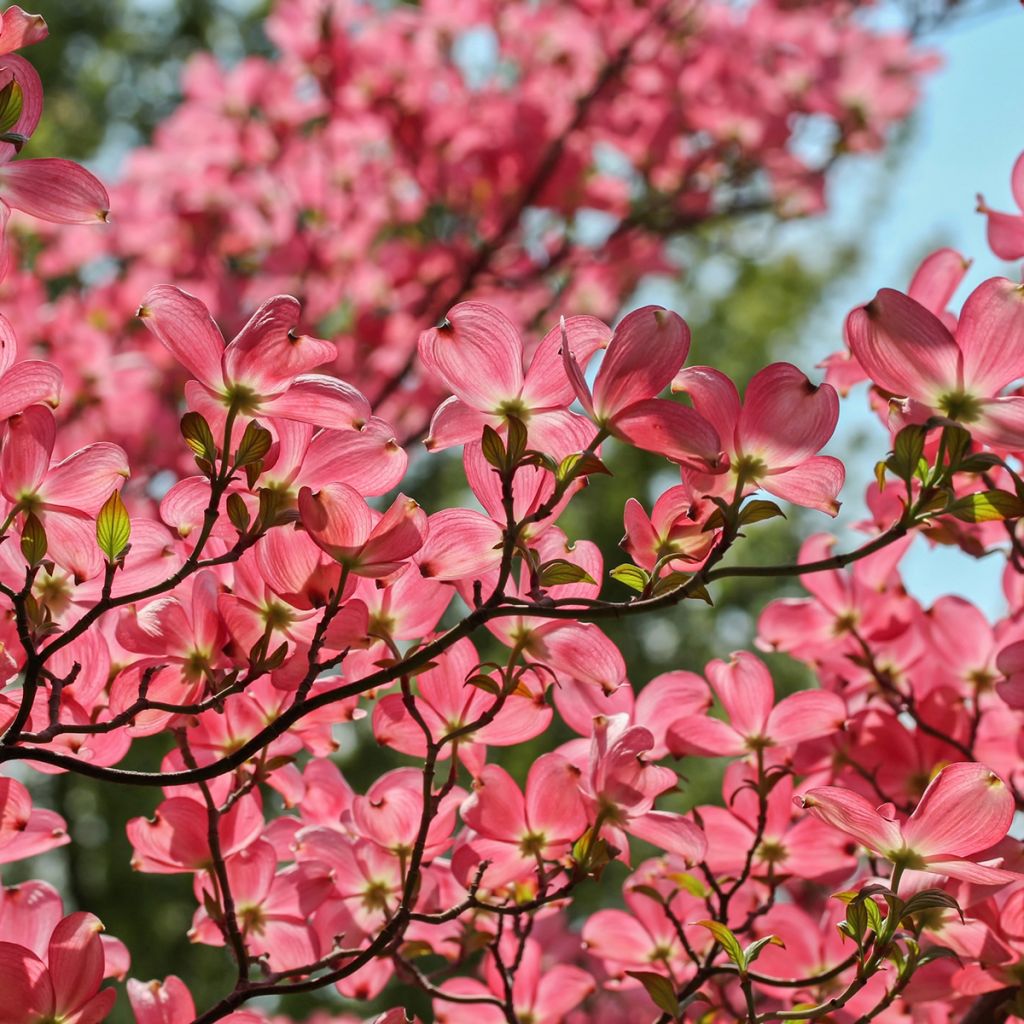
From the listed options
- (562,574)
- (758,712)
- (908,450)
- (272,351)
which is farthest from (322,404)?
(758,712)

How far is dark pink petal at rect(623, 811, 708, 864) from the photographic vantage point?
0.64 metres

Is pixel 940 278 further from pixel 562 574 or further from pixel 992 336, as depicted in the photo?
pixel 562 574

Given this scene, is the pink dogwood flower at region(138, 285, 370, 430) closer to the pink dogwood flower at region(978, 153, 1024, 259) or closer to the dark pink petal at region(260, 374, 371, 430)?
the dark pink petal at region(260, 374, 371, 430)

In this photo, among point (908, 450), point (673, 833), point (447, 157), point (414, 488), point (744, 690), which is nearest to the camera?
point (908, 450)

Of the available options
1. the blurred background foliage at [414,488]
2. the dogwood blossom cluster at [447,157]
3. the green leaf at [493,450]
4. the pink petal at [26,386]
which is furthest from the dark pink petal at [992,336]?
the blurred background foliage at [414,488]

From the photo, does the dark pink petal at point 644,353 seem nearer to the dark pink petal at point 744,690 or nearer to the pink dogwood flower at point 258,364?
the pink dogwood flower at point 258,364

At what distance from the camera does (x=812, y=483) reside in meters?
0.56

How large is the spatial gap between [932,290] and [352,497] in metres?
0.41

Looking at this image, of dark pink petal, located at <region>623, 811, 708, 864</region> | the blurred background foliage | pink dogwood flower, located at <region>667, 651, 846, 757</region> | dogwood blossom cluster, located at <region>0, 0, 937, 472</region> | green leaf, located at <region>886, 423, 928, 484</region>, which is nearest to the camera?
green leaf, located at <region>886, 423, 928, 484</region>

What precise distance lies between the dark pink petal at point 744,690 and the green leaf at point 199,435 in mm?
355

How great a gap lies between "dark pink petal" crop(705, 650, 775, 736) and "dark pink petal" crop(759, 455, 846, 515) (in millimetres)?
202

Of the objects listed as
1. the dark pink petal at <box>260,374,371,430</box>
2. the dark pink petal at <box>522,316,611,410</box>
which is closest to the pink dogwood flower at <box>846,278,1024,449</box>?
the dark pink petal at <box>522,316,611,410</box>

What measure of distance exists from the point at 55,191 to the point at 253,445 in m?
0.15

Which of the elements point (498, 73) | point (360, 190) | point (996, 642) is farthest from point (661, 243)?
point (996, 642)
